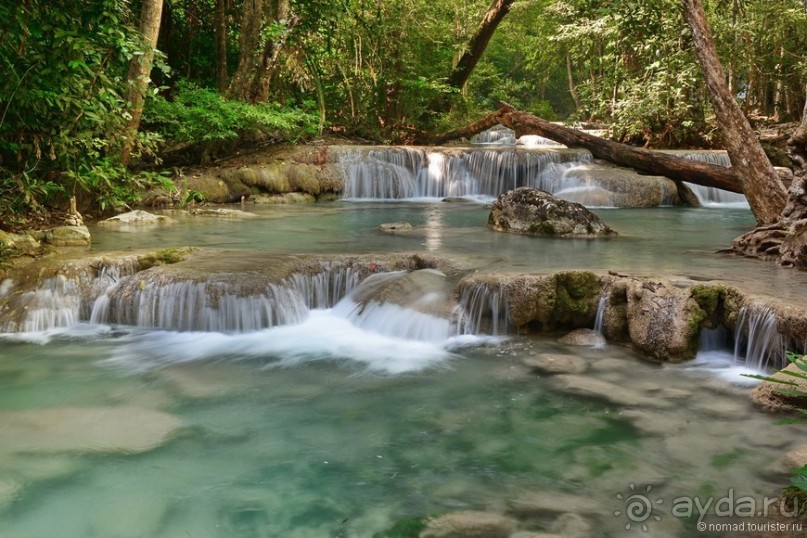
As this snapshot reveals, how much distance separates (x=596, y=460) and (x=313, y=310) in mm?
3423

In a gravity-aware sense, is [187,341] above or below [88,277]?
below

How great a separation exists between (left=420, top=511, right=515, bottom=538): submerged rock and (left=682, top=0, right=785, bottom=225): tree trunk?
6388 mm

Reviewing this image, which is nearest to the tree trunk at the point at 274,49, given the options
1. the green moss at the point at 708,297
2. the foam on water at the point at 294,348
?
the foam on water at the point at 294,348

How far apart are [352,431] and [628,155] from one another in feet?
37.0

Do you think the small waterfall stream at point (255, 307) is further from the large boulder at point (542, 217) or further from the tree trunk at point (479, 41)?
the tree trunk at point (479, 41)

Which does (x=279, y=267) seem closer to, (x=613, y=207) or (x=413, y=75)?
(x=613, y=207)

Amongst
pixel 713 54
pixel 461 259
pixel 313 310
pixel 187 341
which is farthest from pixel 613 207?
pixel 187 341

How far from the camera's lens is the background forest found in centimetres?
719

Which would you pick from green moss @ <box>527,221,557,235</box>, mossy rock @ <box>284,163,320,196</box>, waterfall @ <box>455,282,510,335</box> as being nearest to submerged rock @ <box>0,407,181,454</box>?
waterfall @ <box>455,282,510,335</box>

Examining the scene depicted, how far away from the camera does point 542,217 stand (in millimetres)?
9164

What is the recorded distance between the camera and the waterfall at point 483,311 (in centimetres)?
582

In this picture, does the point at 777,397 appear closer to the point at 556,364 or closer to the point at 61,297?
the point at 556,364

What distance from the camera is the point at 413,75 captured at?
1823 cm

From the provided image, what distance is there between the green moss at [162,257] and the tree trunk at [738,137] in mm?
6391
